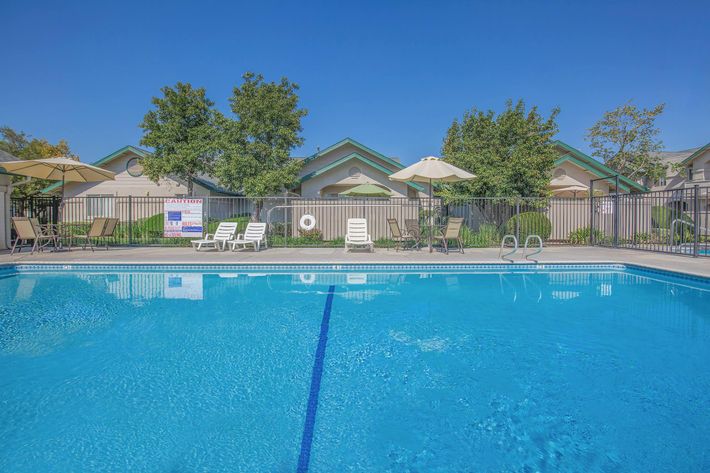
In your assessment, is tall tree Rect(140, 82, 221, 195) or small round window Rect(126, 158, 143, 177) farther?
small round window Rect(126, 158, 143, 177)

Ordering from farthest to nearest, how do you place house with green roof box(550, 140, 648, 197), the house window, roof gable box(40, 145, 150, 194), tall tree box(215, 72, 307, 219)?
roof gable box(40, 145, 150, 194) < the house window < house with green roof box(550, 140, 648, 197) < tall tree box(215, 72, 307, 219)

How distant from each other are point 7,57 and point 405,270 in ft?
64.3

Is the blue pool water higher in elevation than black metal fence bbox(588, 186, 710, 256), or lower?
lower

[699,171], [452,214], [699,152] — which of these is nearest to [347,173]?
[452,214]

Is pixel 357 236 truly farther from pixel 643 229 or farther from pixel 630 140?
pixel 630 140

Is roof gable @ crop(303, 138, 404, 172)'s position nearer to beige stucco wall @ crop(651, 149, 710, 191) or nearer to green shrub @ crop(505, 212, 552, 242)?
green shrub @ crop(505, 212, 552, 242)

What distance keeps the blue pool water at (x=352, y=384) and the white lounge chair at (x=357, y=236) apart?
537 centimetres

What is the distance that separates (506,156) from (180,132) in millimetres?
13788

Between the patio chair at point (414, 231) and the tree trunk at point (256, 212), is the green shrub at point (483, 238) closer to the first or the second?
the patio chair at point (414, 231)

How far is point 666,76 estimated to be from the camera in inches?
723

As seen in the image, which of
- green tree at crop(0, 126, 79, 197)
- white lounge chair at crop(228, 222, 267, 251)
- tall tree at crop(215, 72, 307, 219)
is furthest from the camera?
green tree at crop(0, 126, 79, 197)

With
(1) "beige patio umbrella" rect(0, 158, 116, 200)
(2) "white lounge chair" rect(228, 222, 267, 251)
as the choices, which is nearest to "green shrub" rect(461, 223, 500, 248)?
(2) "white lounge chair" rect(228, 222, 267, 251)

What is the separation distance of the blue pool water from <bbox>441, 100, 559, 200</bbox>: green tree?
A: 354 inches

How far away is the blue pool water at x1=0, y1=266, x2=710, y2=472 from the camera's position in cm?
235
